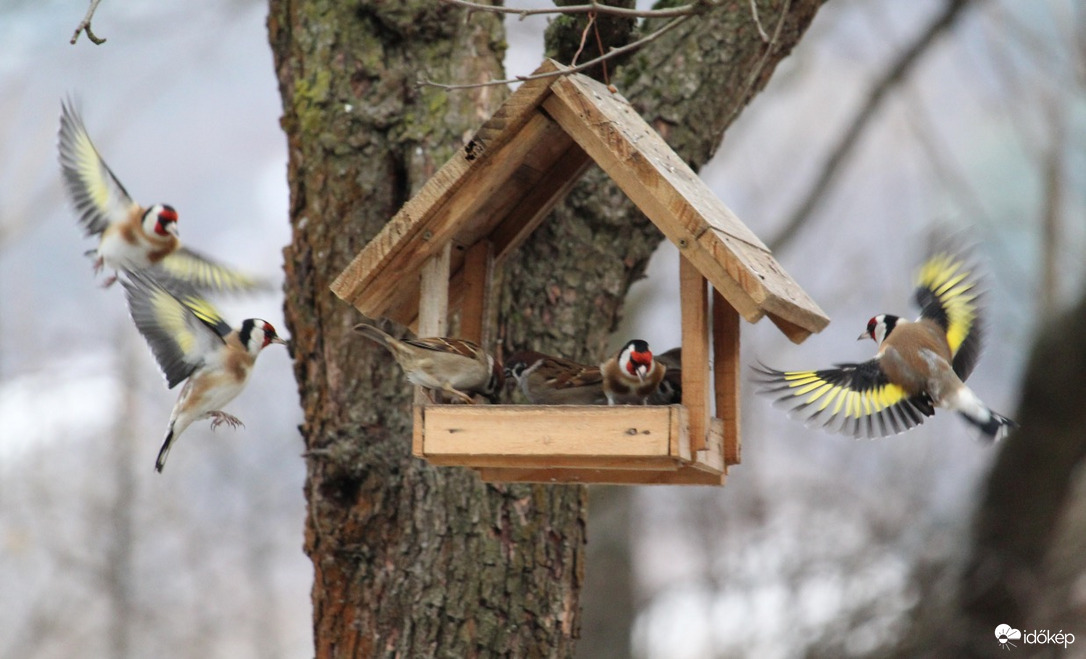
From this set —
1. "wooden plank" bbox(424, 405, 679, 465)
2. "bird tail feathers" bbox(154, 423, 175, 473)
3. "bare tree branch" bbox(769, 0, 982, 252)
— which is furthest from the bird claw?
"bare tree branch" bbox(769, 0, 982, 252)

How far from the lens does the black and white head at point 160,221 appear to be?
4.30m

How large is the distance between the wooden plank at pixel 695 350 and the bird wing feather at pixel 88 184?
2.39m

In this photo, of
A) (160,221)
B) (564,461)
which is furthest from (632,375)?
(160,221)

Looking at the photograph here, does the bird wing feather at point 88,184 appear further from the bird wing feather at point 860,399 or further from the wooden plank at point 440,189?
the bird wing feather at point 860,399

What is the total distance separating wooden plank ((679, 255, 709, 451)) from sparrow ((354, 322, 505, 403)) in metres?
0.65

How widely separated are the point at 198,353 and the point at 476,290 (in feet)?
3.73

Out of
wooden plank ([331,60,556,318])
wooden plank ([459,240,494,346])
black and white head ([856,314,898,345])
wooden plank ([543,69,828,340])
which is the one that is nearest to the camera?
wooden plank ([543,69,828,340])

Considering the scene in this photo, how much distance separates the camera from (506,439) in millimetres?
3006

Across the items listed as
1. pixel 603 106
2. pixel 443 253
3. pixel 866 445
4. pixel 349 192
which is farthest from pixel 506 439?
pixel 866 445

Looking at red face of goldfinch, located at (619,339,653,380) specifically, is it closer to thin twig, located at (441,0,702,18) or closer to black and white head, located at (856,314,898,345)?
thin twig, located at (441,0,702,18)

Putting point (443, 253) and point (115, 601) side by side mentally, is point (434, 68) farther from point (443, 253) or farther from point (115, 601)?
point (115, 601)

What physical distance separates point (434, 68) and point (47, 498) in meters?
6.01

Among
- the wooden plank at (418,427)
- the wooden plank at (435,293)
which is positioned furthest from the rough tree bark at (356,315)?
the wooden plank at (418,427)

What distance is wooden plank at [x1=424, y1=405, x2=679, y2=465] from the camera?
293cm
